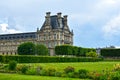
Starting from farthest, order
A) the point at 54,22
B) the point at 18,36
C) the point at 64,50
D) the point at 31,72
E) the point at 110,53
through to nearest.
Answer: the point at 18,36, the point at 54,22, the point at 64,50, the point at 110,53, the point at 31,72

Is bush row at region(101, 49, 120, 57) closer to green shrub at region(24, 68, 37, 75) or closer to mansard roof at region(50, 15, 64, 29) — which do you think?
mansard roof at region(50, 15, 64, 29)

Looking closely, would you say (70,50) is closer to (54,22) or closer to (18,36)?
(54,22)

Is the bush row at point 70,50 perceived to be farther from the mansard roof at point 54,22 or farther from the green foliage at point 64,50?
the mansard roof at point 54,22

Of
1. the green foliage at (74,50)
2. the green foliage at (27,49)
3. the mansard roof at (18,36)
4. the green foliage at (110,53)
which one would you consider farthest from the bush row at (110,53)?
the mansard roof at (18,36)

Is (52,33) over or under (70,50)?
over

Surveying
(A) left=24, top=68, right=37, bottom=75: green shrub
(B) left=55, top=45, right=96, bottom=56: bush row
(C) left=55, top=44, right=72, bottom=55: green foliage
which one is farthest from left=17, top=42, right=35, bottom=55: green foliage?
(A) left=24, top=68, right=37, bottom=75: green shrub

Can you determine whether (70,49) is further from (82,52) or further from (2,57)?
(2,57)

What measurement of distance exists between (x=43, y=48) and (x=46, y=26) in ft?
55.3

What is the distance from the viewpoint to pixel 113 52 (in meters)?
87.2

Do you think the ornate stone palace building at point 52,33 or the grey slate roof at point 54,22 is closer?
the grey slate roof at point 54,22

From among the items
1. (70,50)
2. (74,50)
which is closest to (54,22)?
(74,50)

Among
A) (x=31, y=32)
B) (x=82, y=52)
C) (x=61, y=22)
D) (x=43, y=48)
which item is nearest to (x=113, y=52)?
(x=82, y=52)

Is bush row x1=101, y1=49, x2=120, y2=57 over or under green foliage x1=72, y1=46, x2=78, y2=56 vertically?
under

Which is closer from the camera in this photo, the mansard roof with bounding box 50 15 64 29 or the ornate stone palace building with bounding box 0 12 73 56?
the mansard roof with bounding box 50 15 64 29
